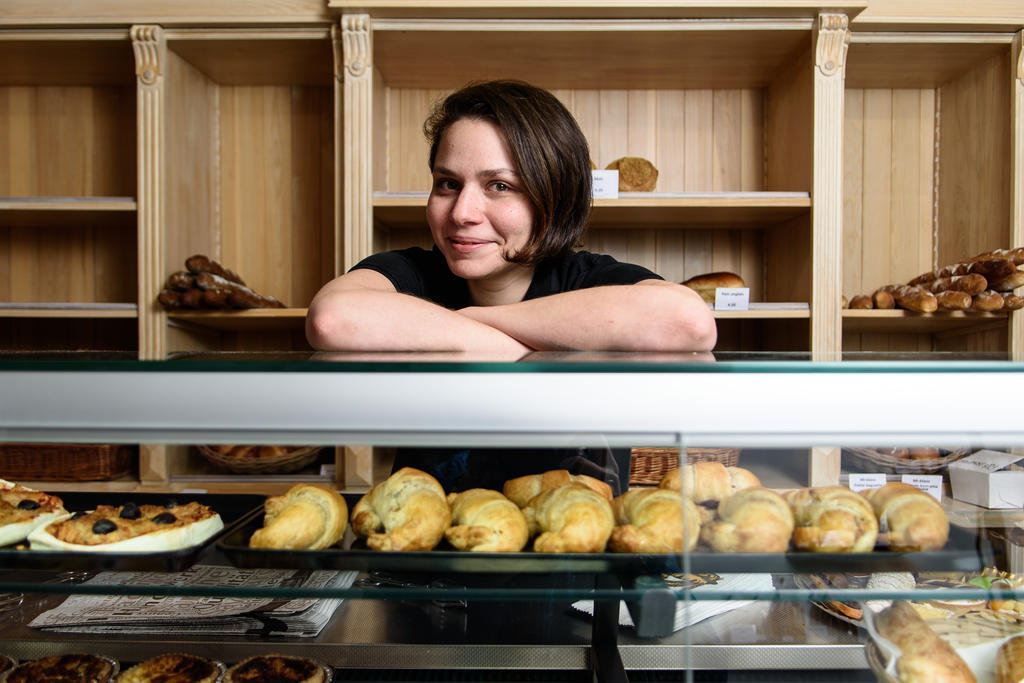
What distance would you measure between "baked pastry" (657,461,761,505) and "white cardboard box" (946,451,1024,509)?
21cm

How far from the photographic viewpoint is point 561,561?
65 cm

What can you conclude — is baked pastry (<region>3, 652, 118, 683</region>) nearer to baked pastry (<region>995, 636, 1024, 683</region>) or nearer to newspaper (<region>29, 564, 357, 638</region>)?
newspaper (<region>29, 564, 357, 638</region>)

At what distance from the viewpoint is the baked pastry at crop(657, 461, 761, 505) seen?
0.69 meters

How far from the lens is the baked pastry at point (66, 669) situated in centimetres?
84

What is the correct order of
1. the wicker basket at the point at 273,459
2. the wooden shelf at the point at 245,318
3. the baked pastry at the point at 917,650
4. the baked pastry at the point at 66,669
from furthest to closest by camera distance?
the wooden shelf at the point at 245,318 < the wicker basket at the point at 273,459 < the baked pastry at the point at 66,669 < the baked pastry at the point at 917,650

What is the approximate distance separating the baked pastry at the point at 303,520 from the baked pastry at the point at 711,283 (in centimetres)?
192

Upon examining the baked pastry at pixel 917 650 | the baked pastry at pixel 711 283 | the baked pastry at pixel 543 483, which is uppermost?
the baked pastry at pixel 711 283

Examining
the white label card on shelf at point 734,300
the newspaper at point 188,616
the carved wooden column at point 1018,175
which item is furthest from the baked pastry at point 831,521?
the carved wooden column at point 1018,175

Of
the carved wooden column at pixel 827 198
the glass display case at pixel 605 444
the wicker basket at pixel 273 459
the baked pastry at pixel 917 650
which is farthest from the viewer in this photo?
the carved wooden column at pixel 827 198

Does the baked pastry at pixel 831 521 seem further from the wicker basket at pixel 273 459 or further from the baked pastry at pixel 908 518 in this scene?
the wicker basket at pixel 273 459

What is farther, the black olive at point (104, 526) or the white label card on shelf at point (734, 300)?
the white label card on shelf at point (734, 300)

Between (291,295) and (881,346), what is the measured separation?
2239mm

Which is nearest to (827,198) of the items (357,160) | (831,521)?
(357,160)

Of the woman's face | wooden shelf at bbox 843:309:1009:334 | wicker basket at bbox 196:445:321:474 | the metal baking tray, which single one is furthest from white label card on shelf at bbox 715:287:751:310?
the metal baking tray
